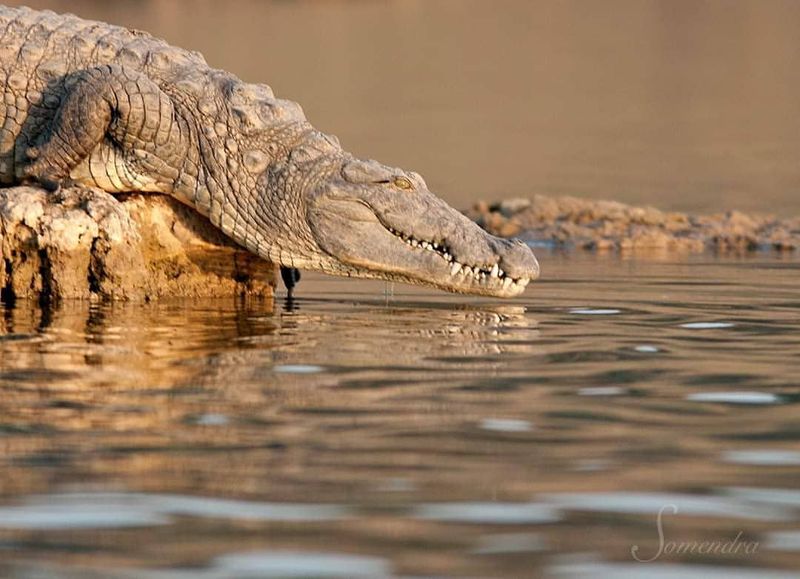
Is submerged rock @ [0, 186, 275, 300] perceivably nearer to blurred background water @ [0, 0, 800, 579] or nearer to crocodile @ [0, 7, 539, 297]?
crocodile @ [0, 7, 539, 297]

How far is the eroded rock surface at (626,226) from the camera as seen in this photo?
1373cm

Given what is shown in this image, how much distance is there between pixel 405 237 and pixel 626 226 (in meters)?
5.53

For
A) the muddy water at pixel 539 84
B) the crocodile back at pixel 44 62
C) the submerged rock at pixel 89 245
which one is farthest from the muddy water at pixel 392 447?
the muddy water at pixel 539 84

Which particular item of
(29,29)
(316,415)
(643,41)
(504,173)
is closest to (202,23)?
(643,41)

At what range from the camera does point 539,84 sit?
36938 mm

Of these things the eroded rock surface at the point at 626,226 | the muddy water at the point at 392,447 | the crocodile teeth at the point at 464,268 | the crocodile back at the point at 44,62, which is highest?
the crocodile back at the point at 44,62

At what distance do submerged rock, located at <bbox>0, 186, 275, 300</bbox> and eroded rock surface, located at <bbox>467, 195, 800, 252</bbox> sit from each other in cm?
524

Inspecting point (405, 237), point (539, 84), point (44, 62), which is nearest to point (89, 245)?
point (44, 62)

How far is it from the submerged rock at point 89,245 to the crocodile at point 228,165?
146 mm

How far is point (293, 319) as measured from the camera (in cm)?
830

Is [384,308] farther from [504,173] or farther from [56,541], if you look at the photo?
[504,173]

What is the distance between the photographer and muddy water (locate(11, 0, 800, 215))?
779 inches

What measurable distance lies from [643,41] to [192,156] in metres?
48.5

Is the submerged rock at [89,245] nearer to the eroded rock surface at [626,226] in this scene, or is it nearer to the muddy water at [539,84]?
the eroded rock surface at [626,226]
